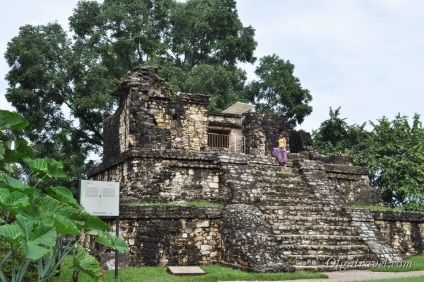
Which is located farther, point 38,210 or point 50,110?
point 50,110

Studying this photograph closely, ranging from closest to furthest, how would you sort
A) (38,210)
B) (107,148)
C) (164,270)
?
1. (38,210)
2. (164,270)
3. (107,148)

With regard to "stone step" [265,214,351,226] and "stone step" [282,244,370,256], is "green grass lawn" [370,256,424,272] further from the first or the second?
"stone step" [265,214,351,226]

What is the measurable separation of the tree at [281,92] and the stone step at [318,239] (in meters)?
17.9

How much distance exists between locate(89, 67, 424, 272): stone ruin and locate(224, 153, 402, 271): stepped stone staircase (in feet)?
0.10

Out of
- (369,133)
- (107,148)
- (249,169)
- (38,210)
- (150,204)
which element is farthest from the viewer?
(369,133)

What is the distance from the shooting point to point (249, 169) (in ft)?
42.4

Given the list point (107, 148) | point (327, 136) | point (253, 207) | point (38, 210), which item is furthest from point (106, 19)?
point (38, 210)

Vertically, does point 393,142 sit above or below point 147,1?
below

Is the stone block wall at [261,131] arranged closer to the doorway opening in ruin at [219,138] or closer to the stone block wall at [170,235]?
the doorway opening in ruin at [219,138]

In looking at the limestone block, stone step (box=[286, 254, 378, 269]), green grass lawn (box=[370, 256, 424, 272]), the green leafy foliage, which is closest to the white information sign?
the limestone block

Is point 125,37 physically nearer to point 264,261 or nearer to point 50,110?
point 50,110

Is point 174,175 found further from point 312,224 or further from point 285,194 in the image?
point 312,224

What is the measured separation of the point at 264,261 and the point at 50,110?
16.7 metres

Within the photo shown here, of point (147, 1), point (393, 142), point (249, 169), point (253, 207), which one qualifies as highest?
point (147, 1)
